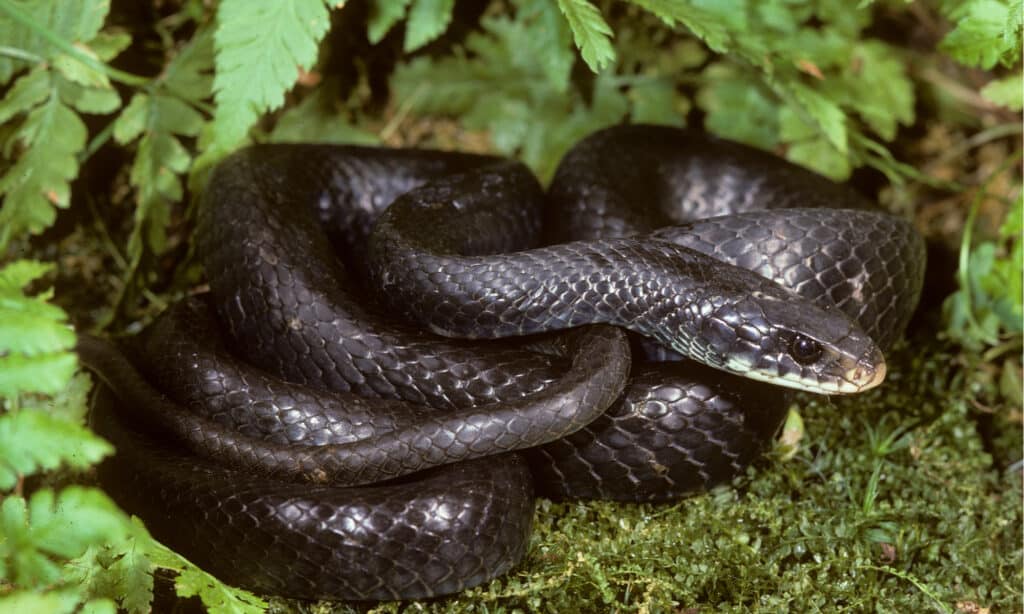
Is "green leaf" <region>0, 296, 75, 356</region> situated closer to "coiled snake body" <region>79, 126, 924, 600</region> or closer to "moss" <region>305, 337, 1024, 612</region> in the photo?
"coiled snake body" <region>79, 126, 924, 600</region>

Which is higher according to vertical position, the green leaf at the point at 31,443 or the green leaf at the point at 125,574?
the green leaf at the point at 31,443

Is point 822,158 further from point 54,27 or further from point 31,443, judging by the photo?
point 31,443

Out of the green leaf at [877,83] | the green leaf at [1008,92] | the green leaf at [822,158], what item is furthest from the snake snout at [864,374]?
the green leaf at [877,83]

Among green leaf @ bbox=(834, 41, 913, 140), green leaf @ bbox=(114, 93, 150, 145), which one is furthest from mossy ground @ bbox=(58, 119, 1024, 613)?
green leaf @ bbox=(114, 93, 150, 145)

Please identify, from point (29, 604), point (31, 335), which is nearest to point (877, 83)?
point (31, 335)

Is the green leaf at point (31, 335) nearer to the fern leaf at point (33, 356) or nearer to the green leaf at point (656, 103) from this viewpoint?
the fern leaf at point (33, 356)

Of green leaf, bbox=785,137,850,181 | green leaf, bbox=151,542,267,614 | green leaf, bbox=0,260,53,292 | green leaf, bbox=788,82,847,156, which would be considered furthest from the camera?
green leaf, bbox=785,137,850,181

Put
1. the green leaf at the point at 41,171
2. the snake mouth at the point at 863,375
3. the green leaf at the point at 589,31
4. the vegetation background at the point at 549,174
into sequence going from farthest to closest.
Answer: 1. the green leaf at the point at 41,171
2. the green leaf at the point at 589,31
3. the snake mouth at the point at 863,375
4. the vegetation background at the point at 549,174

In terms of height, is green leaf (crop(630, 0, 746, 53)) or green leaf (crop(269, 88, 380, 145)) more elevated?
green leaf (crop(630, 0, 746, 53))
